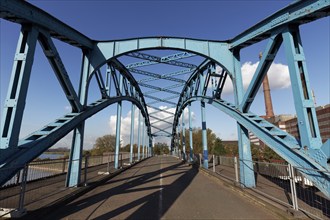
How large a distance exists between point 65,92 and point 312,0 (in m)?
9.34

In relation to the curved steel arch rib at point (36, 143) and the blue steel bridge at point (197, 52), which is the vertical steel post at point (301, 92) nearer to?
the blue steel bridge at point (197, 52)

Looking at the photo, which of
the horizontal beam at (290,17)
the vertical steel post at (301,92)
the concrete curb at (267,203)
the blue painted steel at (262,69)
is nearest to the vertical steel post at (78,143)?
the concrete curb at (267,203)

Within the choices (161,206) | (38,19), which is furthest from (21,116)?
(161,206)

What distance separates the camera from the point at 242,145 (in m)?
8.46

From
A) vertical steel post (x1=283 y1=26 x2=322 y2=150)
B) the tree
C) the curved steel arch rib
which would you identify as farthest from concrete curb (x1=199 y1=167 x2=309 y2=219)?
the tree

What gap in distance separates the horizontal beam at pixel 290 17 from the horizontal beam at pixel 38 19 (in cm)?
808

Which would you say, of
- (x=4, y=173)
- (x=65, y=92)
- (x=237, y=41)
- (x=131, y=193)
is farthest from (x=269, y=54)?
(x=4, y=173)

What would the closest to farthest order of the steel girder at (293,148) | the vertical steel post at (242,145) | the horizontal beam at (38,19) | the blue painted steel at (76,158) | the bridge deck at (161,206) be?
the steel girder at (293,148) < the bridge deck at (161,206) < the horizontal beam at (38,19) < the vertical steel post at (242,145) < the blue painted steel at (76,158)

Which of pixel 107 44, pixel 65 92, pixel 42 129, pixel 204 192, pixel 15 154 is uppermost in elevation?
pixel 107 44

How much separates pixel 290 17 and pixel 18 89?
873 cm

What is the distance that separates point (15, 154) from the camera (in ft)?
17.2

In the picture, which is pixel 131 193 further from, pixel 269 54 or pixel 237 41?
pixel 237 41

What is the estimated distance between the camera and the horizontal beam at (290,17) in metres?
5.02

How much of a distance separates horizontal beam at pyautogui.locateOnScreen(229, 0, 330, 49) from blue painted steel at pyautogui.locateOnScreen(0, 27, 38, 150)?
826 cm
